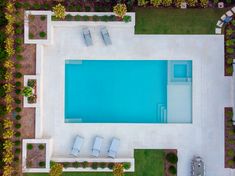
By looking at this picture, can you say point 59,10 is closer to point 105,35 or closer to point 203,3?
point 105,35

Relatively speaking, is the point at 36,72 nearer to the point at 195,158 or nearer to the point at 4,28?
the point at 4,28

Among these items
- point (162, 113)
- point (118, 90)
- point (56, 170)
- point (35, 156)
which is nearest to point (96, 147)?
point (56, 170)

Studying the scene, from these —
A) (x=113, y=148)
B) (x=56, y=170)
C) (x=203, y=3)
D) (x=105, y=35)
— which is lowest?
(x=56, y=170)

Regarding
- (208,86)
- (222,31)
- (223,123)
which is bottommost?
(223,123)

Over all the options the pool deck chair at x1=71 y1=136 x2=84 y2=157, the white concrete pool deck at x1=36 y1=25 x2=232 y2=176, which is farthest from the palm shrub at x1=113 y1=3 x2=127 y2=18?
the pool deck chair at x1=71 y1=136 x2=84 y2=157

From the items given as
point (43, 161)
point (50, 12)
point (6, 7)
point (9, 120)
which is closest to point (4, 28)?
point (6, 7)

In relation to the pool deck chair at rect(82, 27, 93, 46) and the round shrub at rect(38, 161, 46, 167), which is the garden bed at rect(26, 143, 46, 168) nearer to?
the round shrub at rect(38, 161, 46, 167)
